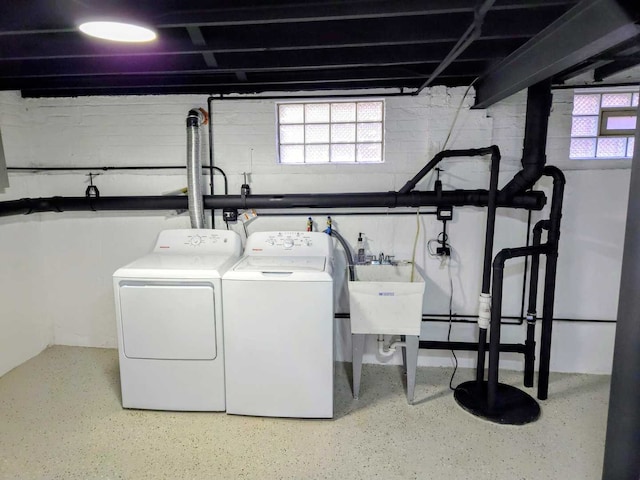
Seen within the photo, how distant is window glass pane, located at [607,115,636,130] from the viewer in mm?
2910

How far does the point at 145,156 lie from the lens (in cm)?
324

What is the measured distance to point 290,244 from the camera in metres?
2.93

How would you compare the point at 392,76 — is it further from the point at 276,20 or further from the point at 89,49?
the point at 89,49

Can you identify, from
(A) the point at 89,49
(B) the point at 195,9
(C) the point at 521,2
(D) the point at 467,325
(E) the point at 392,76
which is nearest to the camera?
(C) the point at 521,2

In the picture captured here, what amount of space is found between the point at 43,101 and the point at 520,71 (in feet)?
11.0

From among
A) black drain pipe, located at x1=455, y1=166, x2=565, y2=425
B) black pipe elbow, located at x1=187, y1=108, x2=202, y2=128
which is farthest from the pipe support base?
black pipe elbow, located at x1=187, y1=108, x2=202, y2=128

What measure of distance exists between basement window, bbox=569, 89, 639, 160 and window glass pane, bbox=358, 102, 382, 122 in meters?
1.34

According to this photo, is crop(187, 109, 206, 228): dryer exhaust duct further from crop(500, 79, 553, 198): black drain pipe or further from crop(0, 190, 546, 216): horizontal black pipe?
crop(500, 79, 553, 198): black drain pipe

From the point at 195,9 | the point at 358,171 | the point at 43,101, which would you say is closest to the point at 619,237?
the point at 358,171

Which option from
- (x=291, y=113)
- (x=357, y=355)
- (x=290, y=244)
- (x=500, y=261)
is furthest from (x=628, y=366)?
(x=291, y=113)

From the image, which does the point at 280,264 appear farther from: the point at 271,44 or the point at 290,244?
the point at 271,44

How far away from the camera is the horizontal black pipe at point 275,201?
2.89m

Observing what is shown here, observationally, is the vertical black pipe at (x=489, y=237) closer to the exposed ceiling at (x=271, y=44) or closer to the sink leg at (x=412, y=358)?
the sink leg at (x=412, y=358)

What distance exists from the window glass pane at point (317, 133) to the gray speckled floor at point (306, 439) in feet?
5.99
